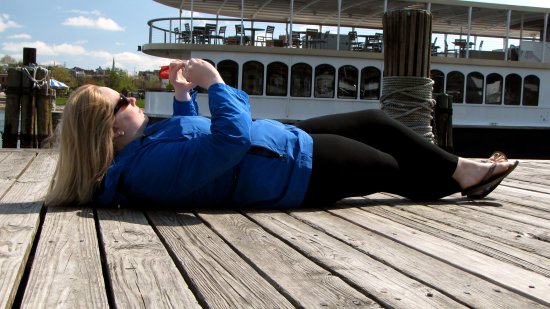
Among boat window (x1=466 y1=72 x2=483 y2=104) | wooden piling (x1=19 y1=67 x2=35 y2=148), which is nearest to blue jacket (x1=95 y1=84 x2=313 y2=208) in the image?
wooden piling (x1=19 y1=67 x2=35 y2=148)

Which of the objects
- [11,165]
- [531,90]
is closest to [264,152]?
[11,165]

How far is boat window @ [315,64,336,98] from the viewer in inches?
437

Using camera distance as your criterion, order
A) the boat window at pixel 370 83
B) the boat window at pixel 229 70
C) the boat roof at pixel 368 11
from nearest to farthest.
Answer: the boat window at pixel 229 70, the boat window at pixel 370 83, the boat roof at pixel 368 11

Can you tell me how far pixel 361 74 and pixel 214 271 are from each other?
10.2 metres

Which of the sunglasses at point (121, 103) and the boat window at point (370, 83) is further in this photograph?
the boat window at point (370, 83)

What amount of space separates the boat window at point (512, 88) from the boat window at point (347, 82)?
3.33m

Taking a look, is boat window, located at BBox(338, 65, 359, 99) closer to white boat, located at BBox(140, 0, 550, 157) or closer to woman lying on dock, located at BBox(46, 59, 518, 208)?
white boat, located at BBox(140, 0, 550, 157)

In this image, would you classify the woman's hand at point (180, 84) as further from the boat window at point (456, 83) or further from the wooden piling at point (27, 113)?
the boat window at point (456, 83)

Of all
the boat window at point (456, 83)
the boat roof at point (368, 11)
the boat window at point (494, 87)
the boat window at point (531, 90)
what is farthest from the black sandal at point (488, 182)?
the boat window at point (531, 90)

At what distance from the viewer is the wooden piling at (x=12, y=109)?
6891 mm

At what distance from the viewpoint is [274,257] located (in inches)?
62.3

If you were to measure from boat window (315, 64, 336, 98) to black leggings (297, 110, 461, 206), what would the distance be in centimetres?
855

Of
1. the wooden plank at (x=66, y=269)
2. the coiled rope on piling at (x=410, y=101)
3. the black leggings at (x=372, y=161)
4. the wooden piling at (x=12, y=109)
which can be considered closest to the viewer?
the wooden plank at (x=66, y=269)

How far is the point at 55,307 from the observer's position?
1.14 meters
